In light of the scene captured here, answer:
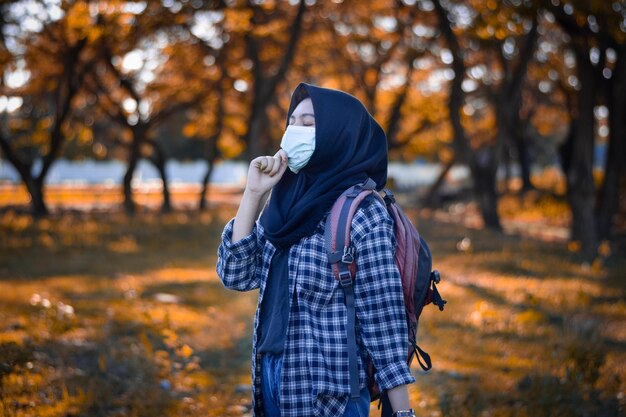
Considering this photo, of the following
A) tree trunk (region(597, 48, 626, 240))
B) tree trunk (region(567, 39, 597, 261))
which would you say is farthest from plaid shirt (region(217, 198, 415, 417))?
tree trunk (region(597, 48, 626, 240))

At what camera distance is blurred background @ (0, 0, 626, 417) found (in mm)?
6445

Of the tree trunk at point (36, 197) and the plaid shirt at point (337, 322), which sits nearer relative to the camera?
the plaid shirt at point (337, 322)

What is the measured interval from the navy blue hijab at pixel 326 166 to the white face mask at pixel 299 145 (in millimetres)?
32

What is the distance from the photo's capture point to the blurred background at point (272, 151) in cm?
645

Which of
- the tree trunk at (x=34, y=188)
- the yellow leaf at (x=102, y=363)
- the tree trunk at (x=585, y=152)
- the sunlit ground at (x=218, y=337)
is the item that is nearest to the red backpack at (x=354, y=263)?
the sunlit ground at (x=218, y=337)

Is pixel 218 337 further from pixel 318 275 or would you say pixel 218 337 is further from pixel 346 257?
pixel 346 257

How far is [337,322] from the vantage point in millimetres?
3086

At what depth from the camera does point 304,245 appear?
3.13 metres

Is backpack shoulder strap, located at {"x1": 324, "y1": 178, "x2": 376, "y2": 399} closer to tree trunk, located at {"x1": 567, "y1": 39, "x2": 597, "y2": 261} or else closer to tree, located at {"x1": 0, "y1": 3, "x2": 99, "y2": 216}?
tree trunk, located at {"x1": 567, "y1": 39, "x2": 597, "y2": 261}

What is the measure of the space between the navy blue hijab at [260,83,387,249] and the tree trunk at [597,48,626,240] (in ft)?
41.4

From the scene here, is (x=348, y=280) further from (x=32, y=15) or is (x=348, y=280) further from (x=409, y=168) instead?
(x=409, y=168)

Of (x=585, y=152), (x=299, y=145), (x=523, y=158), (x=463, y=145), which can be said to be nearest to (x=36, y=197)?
(x=463, y=145)

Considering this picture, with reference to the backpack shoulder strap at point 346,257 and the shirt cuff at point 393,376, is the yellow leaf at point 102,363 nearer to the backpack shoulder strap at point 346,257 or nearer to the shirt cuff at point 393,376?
the backpack shoulder strap at point 346,257

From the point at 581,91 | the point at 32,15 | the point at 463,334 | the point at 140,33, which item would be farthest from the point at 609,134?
the point at 32,15
